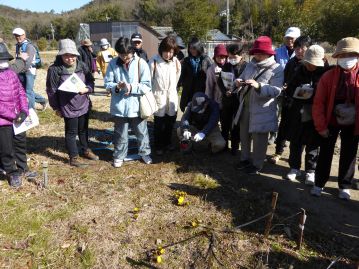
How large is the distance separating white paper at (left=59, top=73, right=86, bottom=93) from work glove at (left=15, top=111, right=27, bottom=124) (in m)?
0.52

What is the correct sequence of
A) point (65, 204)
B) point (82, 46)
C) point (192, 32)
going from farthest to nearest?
1. point (192, 32)
2. point (82, 46)
3. point (65, 204)

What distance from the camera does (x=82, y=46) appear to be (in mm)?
7613

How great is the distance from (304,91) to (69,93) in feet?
9.48

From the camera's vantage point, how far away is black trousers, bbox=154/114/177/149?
5141 mm

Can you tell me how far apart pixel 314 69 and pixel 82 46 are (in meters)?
5.37

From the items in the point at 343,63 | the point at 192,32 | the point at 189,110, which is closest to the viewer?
the point at 343,63

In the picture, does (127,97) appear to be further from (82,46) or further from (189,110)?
(82,46)

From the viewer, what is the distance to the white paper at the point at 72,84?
424cm

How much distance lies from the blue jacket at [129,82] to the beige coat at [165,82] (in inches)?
12.8

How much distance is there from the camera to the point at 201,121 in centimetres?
490

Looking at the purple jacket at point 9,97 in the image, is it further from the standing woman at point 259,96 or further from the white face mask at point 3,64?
the standing woman at point 259,96

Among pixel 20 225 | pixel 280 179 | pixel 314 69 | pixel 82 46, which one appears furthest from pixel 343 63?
pixel 82 46

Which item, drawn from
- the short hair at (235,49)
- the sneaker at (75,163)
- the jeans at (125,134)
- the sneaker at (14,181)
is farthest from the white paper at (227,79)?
the sneaker at (14,181)

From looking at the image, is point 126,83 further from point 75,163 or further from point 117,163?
point 75,163
